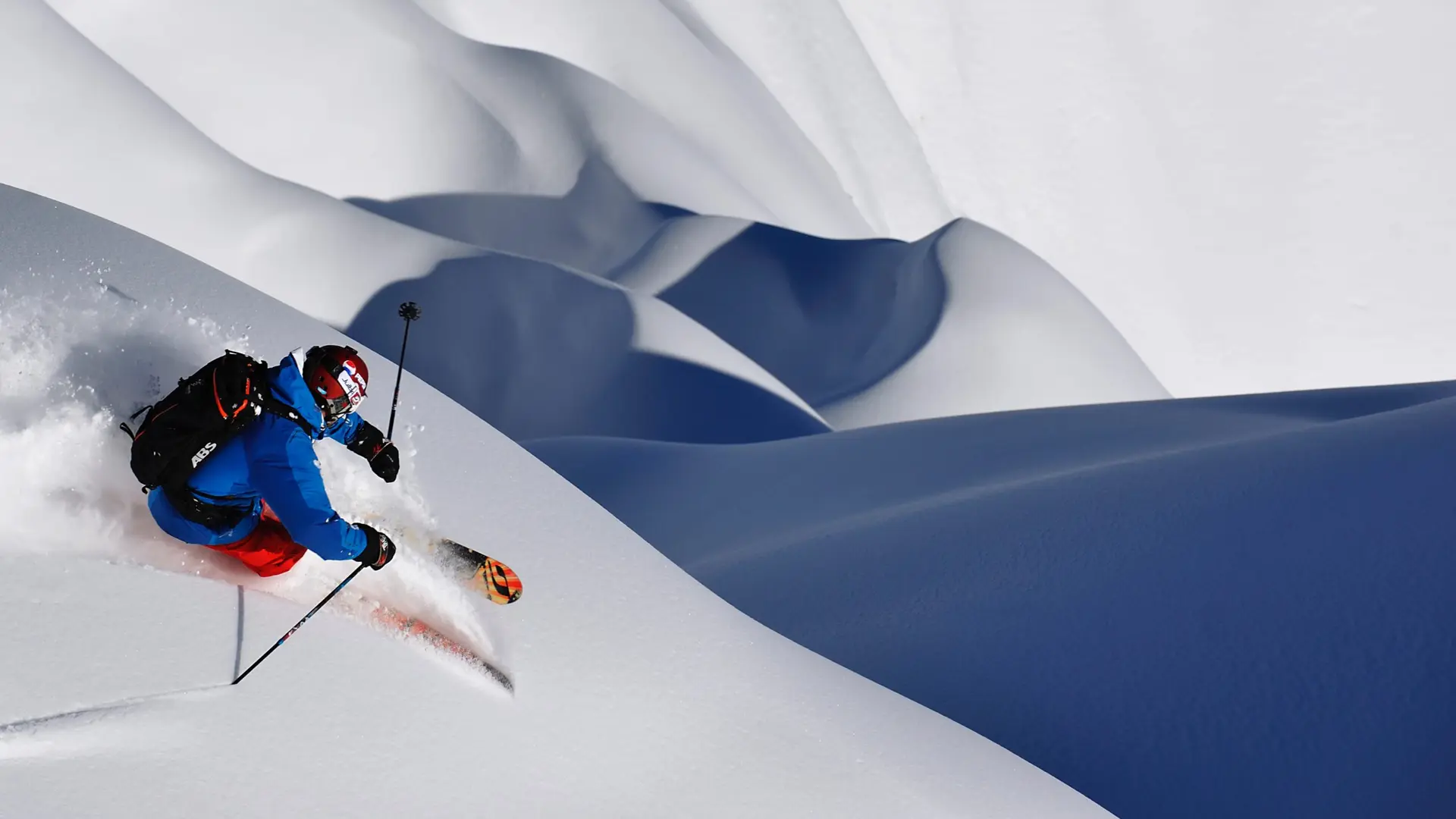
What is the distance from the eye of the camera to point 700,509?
9.02m

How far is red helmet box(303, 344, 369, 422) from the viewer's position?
11.1 feet

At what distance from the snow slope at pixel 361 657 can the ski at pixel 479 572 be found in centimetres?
7

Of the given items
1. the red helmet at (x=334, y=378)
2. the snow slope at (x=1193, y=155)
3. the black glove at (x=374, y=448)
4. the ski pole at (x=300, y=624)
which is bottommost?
the ski pole at (x=300, y=624)

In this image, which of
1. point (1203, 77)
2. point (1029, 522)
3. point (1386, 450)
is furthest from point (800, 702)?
point (1203, 77)

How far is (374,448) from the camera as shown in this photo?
3.64 m

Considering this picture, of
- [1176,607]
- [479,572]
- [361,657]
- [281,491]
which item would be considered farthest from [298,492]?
[1176,607]

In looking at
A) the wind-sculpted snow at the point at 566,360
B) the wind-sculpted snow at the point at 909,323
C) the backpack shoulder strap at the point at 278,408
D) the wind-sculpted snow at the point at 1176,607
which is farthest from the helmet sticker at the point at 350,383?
the wind-sculpted snow at the point at 909,323

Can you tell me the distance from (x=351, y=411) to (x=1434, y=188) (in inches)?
1313

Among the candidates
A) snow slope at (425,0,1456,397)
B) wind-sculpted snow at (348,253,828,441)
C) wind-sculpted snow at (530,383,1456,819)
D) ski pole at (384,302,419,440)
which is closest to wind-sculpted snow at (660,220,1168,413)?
wind-sculpted snow at (348,253,828,441)

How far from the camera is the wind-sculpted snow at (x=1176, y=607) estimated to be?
5.18 meters

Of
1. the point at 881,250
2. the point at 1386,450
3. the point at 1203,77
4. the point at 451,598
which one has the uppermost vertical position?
the point at 1203,77

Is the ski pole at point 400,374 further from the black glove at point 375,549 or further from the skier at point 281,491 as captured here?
the black glove at point 375,549

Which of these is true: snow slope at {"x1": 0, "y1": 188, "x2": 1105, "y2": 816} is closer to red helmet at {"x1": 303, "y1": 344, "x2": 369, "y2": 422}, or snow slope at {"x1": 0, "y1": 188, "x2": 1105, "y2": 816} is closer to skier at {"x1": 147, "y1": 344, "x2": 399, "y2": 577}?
skier at {"x1": 147, "y1": 344, "x2": 399, "y2": 577}

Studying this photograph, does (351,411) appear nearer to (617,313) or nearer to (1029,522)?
(1029,522)
